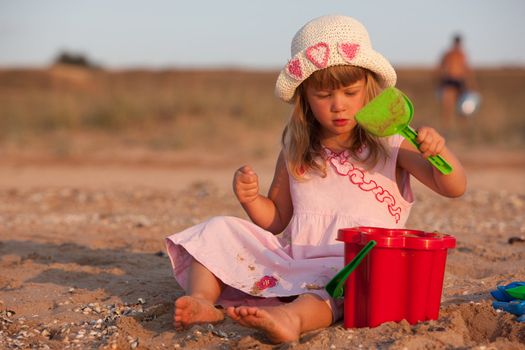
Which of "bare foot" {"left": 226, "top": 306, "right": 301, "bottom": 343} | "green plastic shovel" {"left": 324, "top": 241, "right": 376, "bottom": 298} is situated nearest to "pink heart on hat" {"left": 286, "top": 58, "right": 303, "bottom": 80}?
"green plastic shovel" {"left": 324, "top": 241, "right": 376, "bottom": 298}

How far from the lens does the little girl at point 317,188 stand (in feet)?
9.55

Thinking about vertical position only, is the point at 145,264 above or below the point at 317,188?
below

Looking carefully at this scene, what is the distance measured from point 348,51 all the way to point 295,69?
8.8 inches

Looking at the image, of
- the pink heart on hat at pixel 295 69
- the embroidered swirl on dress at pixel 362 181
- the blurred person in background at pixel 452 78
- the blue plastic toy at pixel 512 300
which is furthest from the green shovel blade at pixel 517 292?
the blurred person in background at pixel 452 78

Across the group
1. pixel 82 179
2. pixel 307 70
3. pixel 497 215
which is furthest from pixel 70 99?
pixel 307 70

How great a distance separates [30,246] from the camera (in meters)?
4.26

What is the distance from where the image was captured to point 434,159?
9.02 feet

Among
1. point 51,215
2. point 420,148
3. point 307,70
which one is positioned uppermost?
point 307,70

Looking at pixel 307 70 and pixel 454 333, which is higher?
pixel 307 70

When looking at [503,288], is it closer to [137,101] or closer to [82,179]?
[82,179]

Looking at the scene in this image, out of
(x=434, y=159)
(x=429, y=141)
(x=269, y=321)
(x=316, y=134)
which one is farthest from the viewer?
(x=316, y=134)

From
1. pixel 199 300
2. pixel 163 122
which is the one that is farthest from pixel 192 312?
pixel 163 122

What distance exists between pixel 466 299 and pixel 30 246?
2.41 m

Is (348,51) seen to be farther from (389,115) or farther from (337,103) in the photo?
(389,115)
